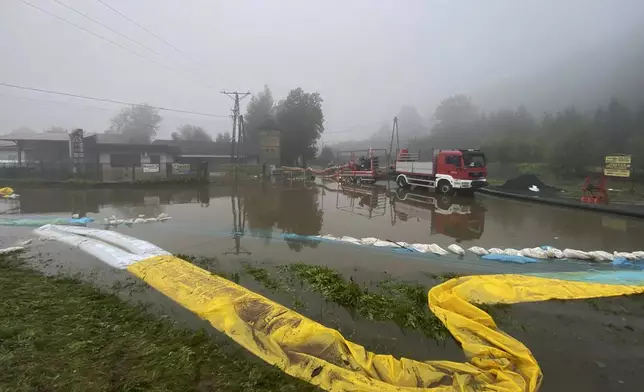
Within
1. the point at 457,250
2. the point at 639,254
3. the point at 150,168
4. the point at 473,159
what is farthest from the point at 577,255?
the point at 150,168

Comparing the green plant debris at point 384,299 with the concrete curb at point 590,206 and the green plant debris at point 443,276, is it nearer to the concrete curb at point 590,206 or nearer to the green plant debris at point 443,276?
the green plant debris at point 443,276

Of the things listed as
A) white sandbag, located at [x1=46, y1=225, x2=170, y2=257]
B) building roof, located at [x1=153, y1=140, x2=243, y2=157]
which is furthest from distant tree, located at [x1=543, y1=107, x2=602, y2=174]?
building roof, located at [x1=153, y1=140, x2=243, y2=157]

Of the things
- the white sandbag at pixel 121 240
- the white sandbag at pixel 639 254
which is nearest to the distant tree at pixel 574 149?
the white sandbag at pixel 639 254

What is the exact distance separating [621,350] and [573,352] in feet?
1.66

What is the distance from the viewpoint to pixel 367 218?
33.8ft

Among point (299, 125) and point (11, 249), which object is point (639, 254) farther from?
point (299, 125)

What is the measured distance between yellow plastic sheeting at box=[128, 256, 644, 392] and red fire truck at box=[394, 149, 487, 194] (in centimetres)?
1114

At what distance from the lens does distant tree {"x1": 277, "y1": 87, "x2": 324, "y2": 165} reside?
45.6 m

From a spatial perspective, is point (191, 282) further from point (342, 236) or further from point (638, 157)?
point (638, 157)

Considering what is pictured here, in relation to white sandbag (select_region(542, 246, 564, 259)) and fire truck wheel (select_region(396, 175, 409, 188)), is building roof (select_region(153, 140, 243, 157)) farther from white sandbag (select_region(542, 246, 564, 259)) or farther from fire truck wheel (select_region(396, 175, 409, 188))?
white sandbag (select_region(542, 246, 564, 259))

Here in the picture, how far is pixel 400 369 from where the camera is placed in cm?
257

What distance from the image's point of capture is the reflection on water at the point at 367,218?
7699mm

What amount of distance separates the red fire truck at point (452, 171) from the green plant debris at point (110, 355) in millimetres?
14362

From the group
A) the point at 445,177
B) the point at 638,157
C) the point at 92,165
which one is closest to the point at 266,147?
the point at 92,165
